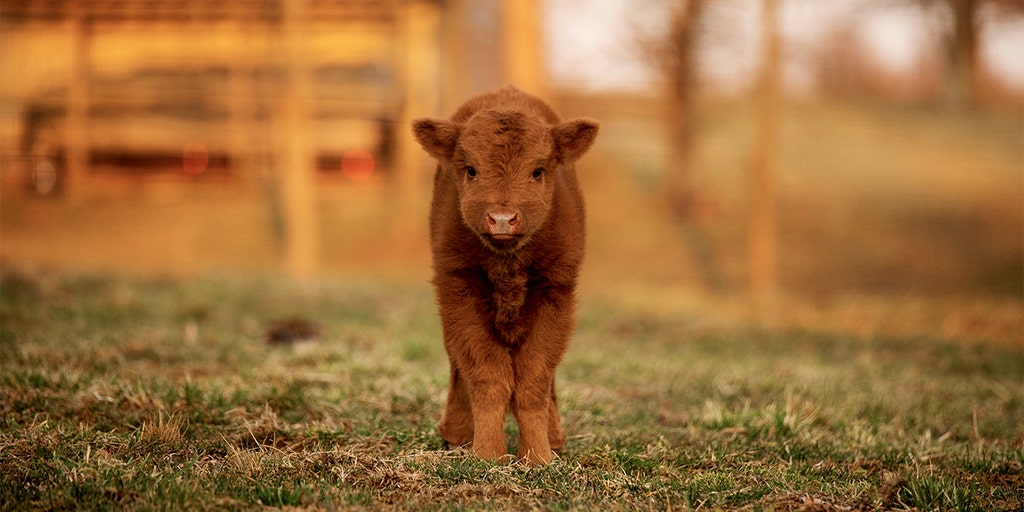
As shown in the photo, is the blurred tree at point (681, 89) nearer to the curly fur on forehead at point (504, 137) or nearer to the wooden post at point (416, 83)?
the wooden post at point (416, 83)

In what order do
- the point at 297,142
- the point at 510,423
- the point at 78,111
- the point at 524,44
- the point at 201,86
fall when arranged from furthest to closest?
the point at 201,86 < the point at 78,111 < the point at 524,44 < the point at 297,142 < the point at 510,423

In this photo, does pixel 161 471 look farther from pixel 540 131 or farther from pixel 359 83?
pixel 359 83

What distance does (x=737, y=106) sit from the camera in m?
35.1

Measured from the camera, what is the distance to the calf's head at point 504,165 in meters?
4.86

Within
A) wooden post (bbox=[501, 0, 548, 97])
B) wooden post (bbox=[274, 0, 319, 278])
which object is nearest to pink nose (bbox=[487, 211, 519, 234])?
wooden post (bbox=[274, 0, 319, 278])

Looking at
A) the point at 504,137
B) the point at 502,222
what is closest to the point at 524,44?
the point at 504,137

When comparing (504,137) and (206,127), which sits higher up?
(504,137)

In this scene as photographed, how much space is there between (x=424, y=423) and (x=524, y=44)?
11.9 metres

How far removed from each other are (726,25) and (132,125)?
52.6 feet

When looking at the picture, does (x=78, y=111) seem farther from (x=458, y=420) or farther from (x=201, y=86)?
(x=458, y=420)

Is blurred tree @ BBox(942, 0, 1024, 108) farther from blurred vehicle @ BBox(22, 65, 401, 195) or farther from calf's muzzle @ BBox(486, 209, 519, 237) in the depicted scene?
calf's muzzle @ BBox(486, 209, 519, 237)

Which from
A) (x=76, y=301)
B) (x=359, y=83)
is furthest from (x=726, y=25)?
(x=76, y=301)

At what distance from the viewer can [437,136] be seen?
5.26 metres

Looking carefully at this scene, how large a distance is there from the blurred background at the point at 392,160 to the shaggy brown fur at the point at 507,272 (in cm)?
1409
